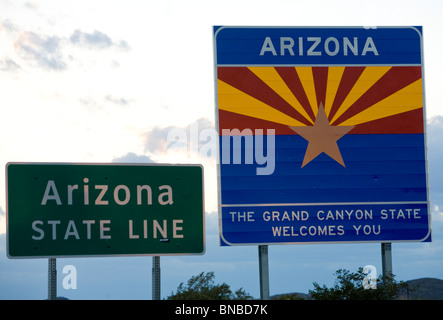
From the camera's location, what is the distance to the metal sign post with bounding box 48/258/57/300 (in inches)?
466

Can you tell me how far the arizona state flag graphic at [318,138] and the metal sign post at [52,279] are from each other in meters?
6.23

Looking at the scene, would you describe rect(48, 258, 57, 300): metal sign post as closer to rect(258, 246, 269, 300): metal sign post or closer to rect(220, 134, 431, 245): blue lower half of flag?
rect(220, 134, 431, 245): blue lower half of flag

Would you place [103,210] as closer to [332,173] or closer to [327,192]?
[327,192]

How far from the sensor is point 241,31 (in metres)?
18.4

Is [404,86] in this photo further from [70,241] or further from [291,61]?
[70,241]

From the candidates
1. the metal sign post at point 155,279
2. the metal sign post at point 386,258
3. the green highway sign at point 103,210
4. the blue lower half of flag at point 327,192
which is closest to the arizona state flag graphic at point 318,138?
the blue lower half of flag at point 327,192

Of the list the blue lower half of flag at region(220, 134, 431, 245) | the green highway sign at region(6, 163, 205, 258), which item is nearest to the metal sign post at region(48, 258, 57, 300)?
the green highway sign at region(6, 163, 205, 258)

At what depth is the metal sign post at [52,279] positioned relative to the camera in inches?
466

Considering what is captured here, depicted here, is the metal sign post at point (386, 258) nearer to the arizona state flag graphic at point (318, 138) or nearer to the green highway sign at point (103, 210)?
the arizona state flag graphic at point (318, 138)

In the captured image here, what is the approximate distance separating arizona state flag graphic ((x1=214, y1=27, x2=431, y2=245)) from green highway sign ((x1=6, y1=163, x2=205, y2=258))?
5232 mm

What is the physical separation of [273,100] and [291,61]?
1.17 meters

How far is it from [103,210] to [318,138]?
7605mm

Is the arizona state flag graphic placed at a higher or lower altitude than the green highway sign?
higher
